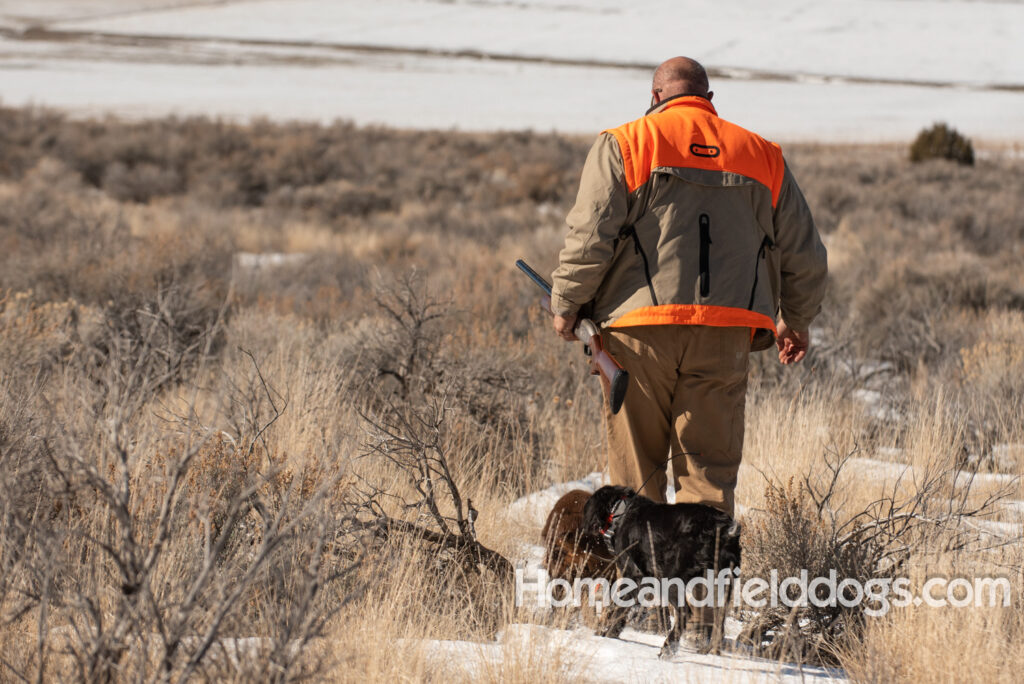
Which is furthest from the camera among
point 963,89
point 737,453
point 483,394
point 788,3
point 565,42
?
point 788,3

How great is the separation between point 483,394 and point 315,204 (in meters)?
12.1

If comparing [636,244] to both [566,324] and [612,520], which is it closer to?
[566,324]

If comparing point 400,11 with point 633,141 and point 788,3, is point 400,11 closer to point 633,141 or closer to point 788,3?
point 788,3

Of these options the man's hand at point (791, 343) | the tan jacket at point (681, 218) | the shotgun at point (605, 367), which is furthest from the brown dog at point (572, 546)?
the man's hand at point (791, 343)

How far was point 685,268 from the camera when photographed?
2998 mm

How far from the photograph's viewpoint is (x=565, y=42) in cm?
6538

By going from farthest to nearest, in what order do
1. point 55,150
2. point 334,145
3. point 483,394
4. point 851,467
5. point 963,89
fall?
1. point 963,89
2. point 334,145
3. point 55,150
4. point 483,394
5. point 851,467

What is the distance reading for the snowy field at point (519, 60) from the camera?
3797 centimetres

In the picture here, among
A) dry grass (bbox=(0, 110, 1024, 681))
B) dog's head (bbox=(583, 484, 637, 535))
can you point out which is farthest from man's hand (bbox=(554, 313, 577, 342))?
dry grass (bbox=(0, 110, 1024, 681))

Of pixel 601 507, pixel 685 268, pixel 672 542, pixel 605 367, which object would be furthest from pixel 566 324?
pixel 672 542

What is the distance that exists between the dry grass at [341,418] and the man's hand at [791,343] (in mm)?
425

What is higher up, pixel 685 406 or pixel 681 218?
pixel 681 218

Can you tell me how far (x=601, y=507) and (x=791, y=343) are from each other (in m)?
1.16

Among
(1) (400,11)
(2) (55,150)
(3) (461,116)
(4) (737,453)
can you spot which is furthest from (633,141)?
(1) (400,11)
